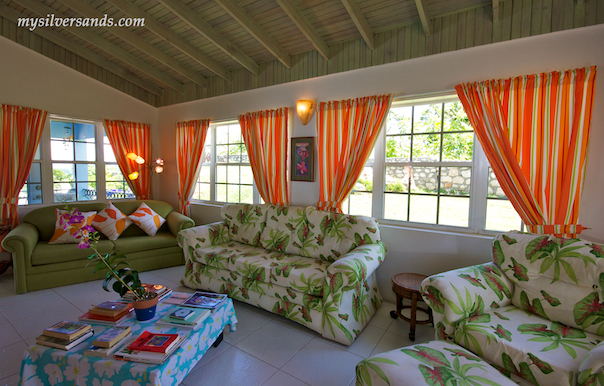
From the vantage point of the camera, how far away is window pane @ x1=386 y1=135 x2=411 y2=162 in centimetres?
313

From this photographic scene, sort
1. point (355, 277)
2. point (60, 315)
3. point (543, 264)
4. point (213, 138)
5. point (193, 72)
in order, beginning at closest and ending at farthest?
point (543, 264) → point (355, 277) → point (60, 315) → point (193, 72) → point (213, 138)

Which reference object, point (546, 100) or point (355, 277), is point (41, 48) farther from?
point (546, 100)

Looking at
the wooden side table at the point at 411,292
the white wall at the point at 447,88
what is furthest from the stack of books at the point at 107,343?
the white wall at the point at 447,88

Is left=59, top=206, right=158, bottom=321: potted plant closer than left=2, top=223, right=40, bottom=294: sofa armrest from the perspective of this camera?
Yes

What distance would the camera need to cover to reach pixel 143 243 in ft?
13.0

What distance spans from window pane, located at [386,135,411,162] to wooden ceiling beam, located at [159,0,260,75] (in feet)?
6.79

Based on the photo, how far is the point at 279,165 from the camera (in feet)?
12.6

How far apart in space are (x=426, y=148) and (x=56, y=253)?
4.25m

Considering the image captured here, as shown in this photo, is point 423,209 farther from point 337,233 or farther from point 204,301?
point 204,301

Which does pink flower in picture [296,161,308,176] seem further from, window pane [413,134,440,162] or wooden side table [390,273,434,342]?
wooden side table [390,273,434,342]

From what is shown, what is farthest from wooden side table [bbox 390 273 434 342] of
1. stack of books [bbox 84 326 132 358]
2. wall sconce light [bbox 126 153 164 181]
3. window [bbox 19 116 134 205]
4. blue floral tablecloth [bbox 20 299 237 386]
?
window [bbox 19 116 134 205]

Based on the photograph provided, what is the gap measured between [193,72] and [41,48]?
1.99m

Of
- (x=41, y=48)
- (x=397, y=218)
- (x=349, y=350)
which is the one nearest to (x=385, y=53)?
(x=397, y=218)

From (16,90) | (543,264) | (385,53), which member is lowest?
(543,264)
